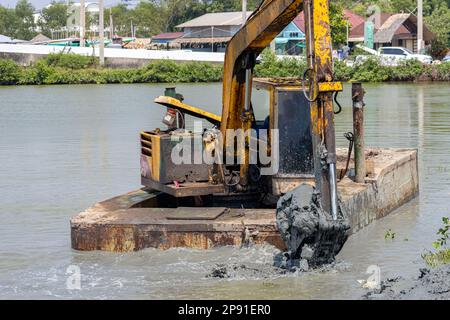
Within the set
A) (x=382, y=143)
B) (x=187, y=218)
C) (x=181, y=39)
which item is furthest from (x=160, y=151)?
(x=181, y=39)

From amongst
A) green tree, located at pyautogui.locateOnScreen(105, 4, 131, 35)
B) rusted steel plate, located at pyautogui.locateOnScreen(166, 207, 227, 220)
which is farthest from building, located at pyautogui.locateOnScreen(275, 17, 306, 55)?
rusted steel plate, located at pyautogui.locateOnScreen(166, 207, 227, 220)

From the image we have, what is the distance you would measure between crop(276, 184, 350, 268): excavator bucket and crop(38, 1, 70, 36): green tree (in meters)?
132

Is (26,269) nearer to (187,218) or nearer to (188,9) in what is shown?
(187,218)

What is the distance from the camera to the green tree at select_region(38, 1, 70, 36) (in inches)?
5669

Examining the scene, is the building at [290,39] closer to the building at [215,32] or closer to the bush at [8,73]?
the building at [215,32]

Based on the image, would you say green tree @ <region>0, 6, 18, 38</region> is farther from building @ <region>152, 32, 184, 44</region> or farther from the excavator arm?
the excavator arm

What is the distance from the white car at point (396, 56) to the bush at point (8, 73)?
20.7 meters

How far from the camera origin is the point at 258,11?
1281 cm

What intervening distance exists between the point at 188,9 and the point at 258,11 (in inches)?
3894

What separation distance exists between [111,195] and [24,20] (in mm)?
131314

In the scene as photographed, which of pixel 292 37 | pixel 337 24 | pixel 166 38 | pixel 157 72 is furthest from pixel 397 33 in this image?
pixel 166 38

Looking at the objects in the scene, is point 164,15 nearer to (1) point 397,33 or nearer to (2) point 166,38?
(2) point 166,38

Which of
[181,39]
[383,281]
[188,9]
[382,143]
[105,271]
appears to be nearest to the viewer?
[383,281]

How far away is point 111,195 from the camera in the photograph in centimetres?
1906
